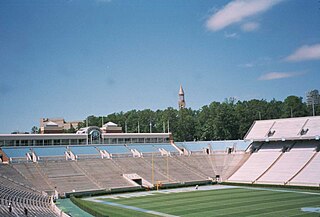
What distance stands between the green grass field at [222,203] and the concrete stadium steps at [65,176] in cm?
599

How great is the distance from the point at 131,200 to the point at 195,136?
5551 centimetres

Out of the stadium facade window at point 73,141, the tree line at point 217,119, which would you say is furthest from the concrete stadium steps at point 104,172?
the tree line at point 217,119

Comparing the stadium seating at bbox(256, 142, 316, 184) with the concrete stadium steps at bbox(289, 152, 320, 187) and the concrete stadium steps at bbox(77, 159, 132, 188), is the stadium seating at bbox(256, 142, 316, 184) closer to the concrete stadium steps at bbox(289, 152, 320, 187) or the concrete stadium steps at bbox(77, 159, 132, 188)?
the concrete stadium steps at bbox(289, 152, 320, 187)

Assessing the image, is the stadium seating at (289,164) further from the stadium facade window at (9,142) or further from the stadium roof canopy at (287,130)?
the stadium facade window at (9,142)

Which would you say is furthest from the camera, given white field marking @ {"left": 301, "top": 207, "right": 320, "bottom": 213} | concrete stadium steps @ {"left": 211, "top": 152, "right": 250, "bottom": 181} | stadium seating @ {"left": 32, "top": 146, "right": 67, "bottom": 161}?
concrete stadium steps @ {"left": 211, "top": 152, "right": 250, "bottom": 181}

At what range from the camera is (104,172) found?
56.2 metres

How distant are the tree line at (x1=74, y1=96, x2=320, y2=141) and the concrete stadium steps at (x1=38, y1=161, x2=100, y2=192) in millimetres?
33655

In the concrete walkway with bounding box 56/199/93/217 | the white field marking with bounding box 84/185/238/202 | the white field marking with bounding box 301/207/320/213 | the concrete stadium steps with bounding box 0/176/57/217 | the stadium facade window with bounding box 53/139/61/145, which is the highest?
the stadium facade window with bounding box 53/139/61/145

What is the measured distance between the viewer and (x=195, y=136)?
98750 millimetres

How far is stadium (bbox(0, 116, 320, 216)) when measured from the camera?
38875 mm

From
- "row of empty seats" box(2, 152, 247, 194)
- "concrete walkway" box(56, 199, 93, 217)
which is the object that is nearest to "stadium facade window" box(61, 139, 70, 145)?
"row of empty seats" box(2, 152, 247, 194)

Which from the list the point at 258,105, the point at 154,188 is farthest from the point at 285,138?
the point at 258,105

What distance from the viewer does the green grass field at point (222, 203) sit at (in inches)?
1403

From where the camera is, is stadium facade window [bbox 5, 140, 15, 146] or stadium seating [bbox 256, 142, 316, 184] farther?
stadium facade window [bbox 5, 140, 15, 146]
